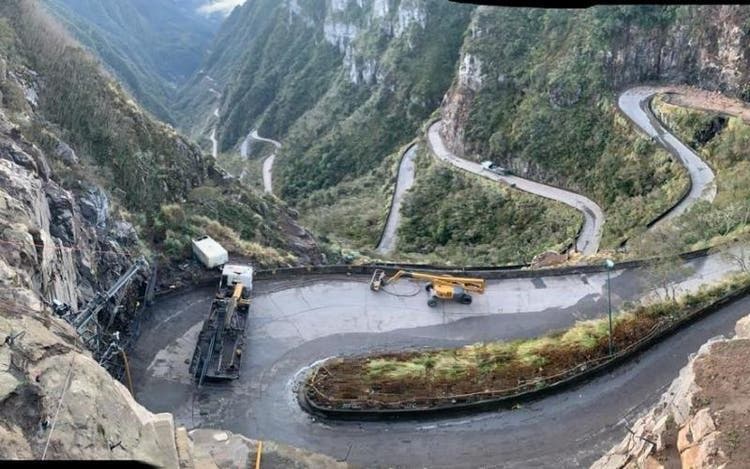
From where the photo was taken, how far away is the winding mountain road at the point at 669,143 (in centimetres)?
4184

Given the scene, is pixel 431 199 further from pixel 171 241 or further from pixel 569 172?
pixel 171 241

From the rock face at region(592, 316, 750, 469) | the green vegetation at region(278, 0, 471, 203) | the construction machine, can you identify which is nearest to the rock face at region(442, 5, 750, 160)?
the green vegetation at region(278, 0, 471, 203)

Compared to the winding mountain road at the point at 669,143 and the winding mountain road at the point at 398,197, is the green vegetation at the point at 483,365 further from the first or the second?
the winding mountain road at the point at 398,197

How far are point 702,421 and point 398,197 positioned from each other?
5183 centimetres

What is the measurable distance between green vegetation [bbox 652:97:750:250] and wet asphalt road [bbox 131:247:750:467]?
12.8 feet

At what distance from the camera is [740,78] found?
Result: 2055 inches

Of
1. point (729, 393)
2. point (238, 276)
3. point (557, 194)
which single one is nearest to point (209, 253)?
point (238, 276)

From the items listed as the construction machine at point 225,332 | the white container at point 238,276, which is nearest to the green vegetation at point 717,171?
the white container at point 238,276

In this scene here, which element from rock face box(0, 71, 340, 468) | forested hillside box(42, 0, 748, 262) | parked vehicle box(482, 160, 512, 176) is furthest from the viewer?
parked vehicle box(482, 160, 512, 176)

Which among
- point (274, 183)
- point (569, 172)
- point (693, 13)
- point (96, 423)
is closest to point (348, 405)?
point (96, 423)

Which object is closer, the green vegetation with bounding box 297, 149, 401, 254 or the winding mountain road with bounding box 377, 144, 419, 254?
the winding mountain road with bounding box 377, 144, 419, 254

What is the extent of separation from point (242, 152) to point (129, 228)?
90.9m

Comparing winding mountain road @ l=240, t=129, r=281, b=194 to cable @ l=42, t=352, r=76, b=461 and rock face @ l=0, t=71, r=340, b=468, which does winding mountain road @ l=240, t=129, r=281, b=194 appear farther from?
cable @ l=42, t=352, r=76, b=461

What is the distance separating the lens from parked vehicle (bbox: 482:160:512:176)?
6212 centimetres
